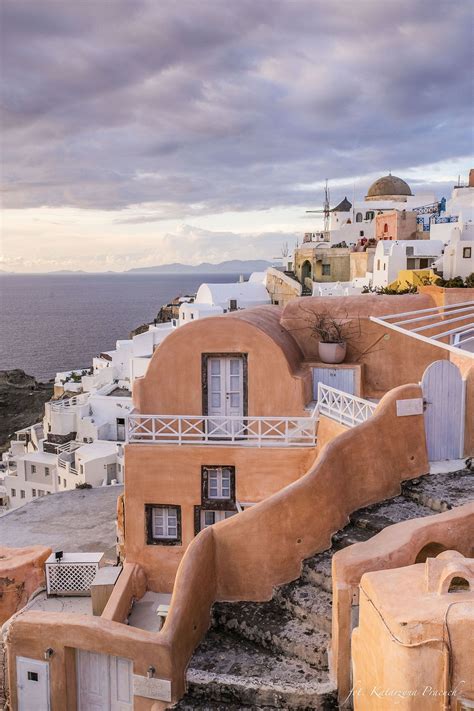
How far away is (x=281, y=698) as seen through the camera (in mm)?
8062

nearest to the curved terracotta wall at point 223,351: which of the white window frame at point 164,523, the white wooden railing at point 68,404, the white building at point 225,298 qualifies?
the white window frame at point 164,523

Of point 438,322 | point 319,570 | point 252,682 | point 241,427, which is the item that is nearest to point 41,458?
point 241,427

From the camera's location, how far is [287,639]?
29.3 feet

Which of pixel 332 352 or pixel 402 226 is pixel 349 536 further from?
pixel 402 226

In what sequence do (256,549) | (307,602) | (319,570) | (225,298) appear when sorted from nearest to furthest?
(307,602), (319,570), (256,549), (225,298)

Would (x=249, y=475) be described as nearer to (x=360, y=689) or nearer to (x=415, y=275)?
(x=360, y=689)

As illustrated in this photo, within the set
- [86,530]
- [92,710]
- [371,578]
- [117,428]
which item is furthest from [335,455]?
[117,428]

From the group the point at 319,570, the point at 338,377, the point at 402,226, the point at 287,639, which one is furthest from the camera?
the point at 402,226

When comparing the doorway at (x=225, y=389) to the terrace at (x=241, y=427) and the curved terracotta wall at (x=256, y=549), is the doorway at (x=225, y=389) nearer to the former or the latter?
the terrace at (x=241, y=427)

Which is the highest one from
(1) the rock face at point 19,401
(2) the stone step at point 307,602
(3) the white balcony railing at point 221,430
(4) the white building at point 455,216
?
(4) the white building at point 455,216

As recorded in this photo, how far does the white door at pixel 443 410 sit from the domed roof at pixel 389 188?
224 feet

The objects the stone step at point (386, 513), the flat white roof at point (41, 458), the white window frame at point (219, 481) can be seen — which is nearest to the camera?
the stone step at point (386, 513)

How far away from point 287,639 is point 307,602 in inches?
26.6

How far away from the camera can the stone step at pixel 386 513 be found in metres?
10.2
